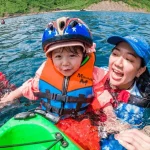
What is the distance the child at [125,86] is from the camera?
3.19 metres

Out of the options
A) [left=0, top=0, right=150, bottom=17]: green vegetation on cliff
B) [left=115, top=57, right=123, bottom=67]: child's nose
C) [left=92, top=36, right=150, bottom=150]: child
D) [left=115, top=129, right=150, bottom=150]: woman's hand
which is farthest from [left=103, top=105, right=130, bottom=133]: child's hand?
[left=0, top=0, right=150, bottom=17]: green vegetation on cliff

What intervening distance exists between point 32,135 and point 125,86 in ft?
4.82

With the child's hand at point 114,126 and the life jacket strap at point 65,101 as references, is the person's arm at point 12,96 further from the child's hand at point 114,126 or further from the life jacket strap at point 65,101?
the child's hand at point 114,126

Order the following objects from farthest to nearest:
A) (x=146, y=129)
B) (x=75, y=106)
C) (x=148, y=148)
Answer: (x=75, y=106) < (x=146, y=129) < (x=148, y=148)

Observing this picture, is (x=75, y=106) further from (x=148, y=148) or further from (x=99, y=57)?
(x=99, y=57)

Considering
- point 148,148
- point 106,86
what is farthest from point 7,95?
point 148,148

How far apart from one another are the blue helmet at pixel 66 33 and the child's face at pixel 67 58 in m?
0.13

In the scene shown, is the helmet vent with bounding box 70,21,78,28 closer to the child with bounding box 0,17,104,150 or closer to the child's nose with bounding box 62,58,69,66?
the child with bounding box 0,17,104,150

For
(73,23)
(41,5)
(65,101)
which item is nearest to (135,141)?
(65,101)

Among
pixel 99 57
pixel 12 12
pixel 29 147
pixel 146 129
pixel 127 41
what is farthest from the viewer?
pixel 12 12

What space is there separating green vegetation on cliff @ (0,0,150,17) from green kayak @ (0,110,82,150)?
64.9m

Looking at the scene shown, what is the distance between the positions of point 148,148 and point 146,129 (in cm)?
136

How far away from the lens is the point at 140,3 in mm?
85875

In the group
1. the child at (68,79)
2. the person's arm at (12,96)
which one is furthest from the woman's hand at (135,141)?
the person's arm at (12,96)
